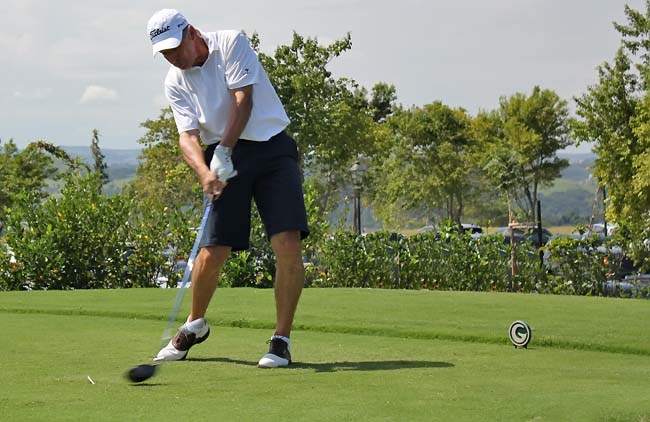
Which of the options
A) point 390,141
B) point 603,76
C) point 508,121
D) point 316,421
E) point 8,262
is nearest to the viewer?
point 316,421

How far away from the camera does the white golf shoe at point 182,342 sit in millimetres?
6273

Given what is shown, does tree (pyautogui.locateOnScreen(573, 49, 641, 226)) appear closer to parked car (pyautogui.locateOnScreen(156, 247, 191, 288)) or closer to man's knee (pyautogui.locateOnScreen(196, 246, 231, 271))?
parked car (pyautogui.locateOnScreen(156, 247, 191, 288))

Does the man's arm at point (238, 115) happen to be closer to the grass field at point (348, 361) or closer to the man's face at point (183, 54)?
the man's face at point (183, 54)

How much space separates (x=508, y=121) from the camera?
69000 mm

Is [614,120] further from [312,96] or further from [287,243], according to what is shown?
→ [287,243]

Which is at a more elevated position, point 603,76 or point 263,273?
point 603,76

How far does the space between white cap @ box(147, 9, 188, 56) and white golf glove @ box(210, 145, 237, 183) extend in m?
0.62

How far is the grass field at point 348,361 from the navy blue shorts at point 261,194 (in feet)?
2.43

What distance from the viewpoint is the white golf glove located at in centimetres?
615

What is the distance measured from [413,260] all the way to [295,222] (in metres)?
10.3

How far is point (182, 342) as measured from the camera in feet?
20.9

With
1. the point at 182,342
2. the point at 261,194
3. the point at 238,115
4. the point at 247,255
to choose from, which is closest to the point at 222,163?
the point at 238,115

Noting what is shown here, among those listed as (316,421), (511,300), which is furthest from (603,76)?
(316,421)

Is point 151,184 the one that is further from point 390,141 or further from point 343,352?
point 343,352
